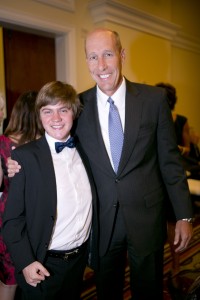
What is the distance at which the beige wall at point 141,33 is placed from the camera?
3246 mm

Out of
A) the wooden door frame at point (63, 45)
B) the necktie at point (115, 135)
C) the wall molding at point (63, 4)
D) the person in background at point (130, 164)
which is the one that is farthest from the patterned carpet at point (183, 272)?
the wall molding at point (63, 4)

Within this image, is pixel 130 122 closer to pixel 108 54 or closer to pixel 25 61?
pixel 108 54

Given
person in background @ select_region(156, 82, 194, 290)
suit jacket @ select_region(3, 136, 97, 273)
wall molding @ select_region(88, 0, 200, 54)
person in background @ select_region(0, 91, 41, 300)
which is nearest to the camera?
suit jacket @ select_region(3, 136, 97, 273)

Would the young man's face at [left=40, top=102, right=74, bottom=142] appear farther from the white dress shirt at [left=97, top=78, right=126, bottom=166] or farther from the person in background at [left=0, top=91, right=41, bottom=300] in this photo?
the person in background at [left=0, top=91, right=41, bottom=300]

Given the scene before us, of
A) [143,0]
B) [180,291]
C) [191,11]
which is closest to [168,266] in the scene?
[180,291]

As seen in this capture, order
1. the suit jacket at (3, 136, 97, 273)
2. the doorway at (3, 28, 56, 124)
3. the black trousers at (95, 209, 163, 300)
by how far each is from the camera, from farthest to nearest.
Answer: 1. the doorway at (3, 28, 56, 124)
2. the black trousers at (95, 209, 163, 300)
3. the suit jacket at (3, 136, 97, 273)

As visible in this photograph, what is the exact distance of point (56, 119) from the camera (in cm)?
139

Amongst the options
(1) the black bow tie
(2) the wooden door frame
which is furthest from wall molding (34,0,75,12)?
(1) the black bow tie

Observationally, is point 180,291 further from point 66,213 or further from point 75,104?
point 75,104

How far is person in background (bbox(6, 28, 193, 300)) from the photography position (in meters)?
1.52

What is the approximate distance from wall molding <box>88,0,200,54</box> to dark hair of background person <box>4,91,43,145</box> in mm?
2279

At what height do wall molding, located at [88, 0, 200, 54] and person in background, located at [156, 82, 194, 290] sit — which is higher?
wall molding, located at [88, 0, 200, 54]

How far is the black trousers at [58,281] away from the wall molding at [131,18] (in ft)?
10.1

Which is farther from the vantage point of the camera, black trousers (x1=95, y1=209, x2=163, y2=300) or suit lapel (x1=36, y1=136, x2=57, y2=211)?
black trousers (x1=95, y1=209, x2=163, y2=300)
